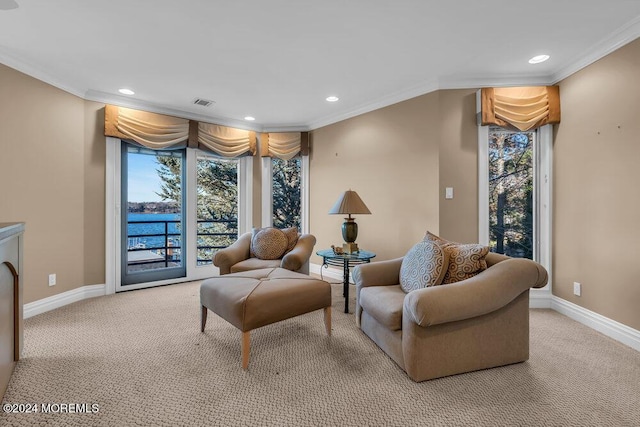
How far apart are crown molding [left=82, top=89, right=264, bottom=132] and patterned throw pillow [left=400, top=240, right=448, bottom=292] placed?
338cm

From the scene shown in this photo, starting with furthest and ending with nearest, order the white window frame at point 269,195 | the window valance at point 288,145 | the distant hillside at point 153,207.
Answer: the white window frame at point 269,195
the window valance at point 288,145
the distant hillside at point 153,207

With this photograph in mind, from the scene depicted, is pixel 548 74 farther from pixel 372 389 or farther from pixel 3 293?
pixel 3 293

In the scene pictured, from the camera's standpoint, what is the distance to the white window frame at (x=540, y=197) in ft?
10.1

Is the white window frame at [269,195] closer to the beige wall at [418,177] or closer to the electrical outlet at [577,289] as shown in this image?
the beige wall at [418,177]

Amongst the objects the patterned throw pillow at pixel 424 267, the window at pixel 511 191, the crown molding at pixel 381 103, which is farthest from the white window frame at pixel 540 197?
the patterned throw pillow at pixel 424 267

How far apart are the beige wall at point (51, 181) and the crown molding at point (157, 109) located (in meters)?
0.13

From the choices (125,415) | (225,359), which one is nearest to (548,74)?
(225,359)

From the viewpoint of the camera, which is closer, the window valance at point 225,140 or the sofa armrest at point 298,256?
the sofa armrest at point 298,256

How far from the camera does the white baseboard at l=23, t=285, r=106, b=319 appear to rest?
2.86m

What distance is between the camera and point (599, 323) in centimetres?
254

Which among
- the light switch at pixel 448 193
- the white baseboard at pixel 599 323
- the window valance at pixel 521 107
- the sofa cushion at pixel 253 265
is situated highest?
the window valance at pixel 521 107

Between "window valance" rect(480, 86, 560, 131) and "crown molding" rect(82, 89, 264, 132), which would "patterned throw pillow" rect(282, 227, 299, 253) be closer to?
"crown molding" rect(82, 89, 264, 132)

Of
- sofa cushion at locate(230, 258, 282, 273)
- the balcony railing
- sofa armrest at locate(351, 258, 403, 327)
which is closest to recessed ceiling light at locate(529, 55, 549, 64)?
sofa armrest at locate(351, 258, 403, 327)

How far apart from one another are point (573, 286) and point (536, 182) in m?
1.07
